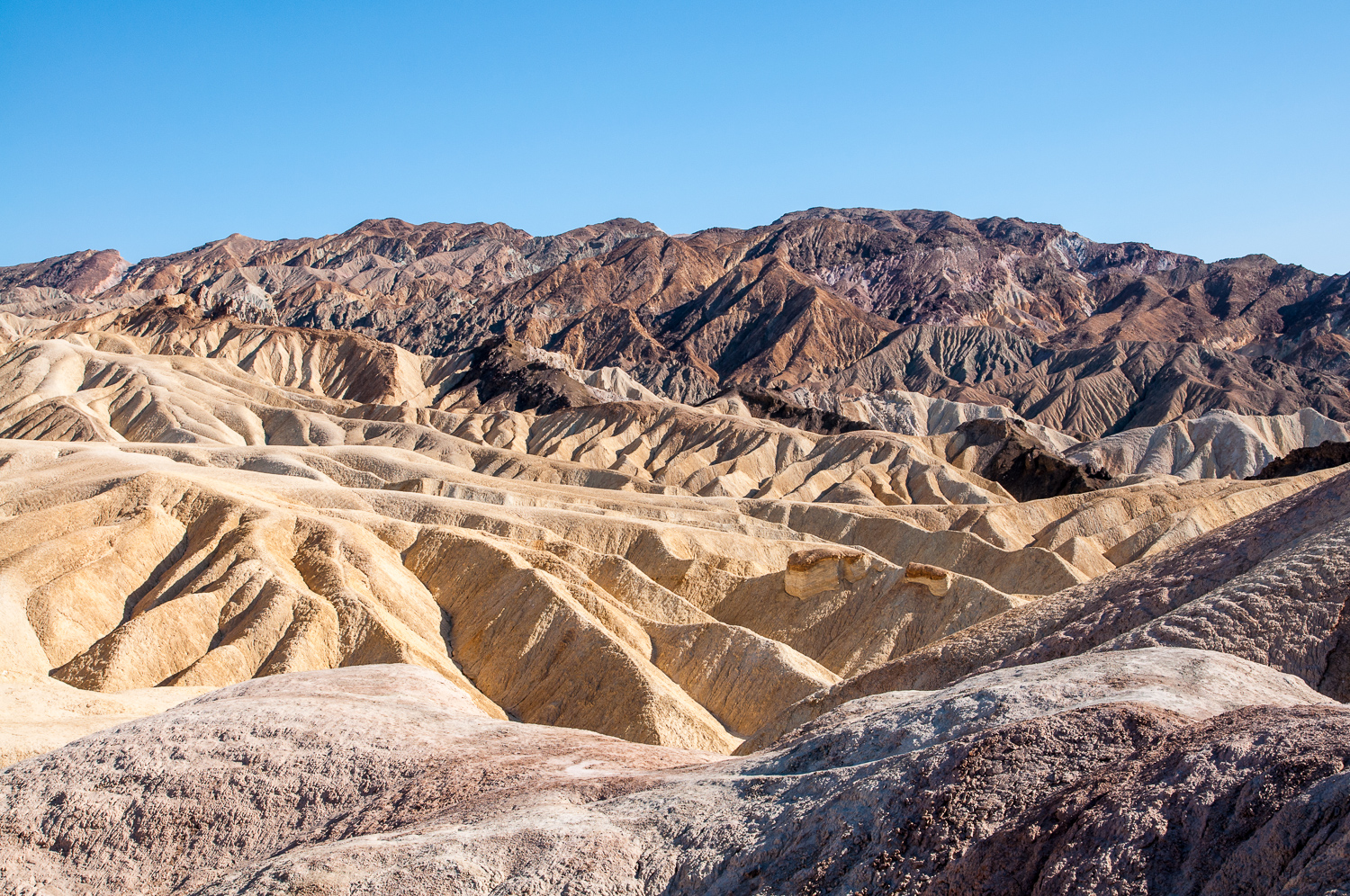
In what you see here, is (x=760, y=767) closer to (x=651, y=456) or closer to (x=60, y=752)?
(x=60, y=752)

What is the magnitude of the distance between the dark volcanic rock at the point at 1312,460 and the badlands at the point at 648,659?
0.38 meters

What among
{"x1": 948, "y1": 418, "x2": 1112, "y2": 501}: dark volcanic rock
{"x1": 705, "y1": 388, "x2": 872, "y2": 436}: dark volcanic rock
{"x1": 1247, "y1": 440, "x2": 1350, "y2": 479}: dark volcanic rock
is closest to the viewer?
{"x1": 1247, "y1": 440, "x2": 1350, "y2": 479}: dark volcanic rock

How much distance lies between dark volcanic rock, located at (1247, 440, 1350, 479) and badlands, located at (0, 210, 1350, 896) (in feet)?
1.23

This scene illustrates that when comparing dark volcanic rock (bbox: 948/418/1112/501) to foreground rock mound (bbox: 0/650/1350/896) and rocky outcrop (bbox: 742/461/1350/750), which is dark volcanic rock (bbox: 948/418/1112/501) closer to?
rocky outcrop (bbox: 742/461/1350/750)

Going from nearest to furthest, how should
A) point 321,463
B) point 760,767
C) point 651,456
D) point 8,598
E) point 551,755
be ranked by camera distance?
point 760,767 < point 551,755 < point 8,598 < point 321,463 < point 651,456

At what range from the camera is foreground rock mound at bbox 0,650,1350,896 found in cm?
729

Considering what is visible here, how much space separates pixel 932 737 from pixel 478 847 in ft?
15.4

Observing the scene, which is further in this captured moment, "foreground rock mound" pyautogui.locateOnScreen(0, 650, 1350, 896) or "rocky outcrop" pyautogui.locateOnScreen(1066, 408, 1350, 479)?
"rocky outcrop" pyautogui.locateOnScreen(1066, 408, 1350, 479)

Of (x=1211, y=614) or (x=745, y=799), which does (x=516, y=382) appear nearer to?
(x=1211, y=614)

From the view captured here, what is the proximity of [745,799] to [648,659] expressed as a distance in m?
29.3

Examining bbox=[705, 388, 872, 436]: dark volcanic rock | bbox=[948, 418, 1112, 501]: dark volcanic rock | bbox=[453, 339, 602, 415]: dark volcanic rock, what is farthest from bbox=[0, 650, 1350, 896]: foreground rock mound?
bbox=[453, 339, 602, 415]: dark volcanic rock

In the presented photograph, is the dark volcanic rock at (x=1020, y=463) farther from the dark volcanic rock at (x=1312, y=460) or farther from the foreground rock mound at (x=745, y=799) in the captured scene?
the foreground rock mound at (x=745, y=799)

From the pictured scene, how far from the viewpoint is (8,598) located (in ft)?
110

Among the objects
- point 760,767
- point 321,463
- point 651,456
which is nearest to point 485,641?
point 760,767
